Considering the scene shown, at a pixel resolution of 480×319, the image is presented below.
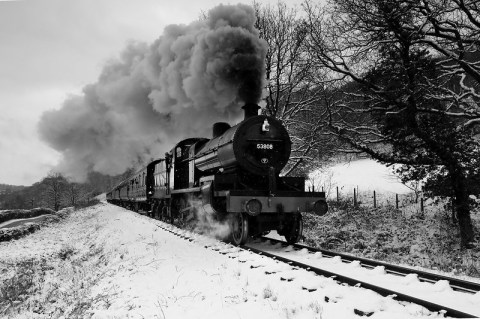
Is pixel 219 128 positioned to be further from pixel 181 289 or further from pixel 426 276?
pixel 426 276

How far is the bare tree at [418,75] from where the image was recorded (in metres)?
9.05

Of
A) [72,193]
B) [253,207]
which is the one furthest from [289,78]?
[72,193]

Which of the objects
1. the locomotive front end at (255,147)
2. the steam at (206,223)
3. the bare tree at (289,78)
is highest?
the bare tree at (289,78)

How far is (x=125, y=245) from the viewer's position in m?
10.4

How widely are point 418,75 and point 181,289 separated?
852cm

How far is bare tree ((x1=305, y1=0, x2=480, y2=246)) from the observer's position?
9.05 m

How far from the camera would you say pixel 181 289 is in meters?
5.62

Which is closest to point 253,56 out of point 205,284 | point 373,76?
point 373,76

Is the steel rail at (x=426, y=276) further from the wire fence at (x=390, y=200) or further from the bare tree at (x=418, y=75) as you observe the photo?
the wire fence at (x=390, y=200)

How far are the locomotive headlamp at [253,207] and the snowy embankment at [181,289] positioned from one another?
0.86m

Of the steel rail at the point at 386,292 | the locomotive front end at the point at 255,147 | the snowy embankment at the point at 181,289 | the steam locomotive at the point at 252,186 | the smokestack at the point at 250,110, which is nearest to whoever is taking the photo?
the steel rail at the point at 386,292

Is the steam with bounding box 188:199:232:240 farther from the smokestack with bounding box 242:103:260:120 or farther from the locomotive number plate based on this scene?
the smokestack with bounding box 242:103:260:120

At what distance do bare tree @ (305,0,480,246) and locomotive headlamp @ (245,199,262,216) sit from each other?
4.69 m

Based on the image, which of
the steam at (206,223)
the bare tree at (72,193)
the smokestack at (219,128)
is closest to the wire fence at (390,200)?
the smokestack at (219,128)
